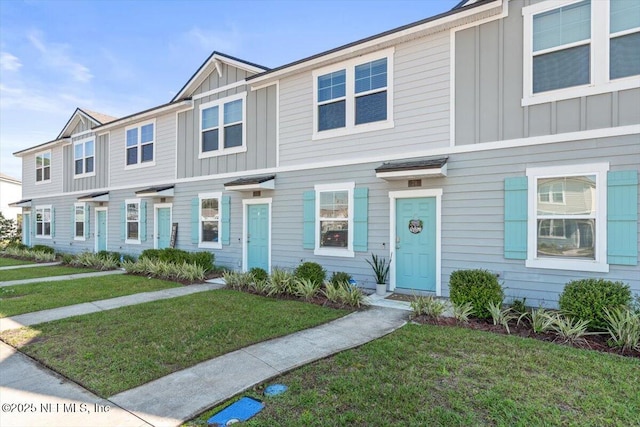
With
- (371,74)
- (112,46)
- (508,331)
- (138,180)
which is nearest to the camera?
(508,331)

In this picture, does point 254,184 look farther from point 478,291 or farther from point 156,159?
point 478,291

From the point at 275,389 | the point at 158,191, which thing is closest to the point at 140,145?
the point at 158,191

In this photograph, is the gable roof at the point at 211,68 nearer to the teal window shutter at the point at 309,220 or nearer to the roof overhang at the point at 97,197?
the teal window shutter at the point at 309,220

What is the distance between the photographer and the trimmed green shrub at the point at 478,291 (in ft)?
18.6

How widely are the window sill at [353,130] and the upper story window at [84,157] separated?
12.7 metres

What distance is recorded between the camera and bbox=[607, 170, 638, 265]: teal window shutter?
5.55m

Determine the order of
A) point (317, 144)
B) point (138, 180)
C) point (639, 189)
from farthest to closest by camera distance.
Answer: point (138, 180)
point (317, 144)
point (639, 189)

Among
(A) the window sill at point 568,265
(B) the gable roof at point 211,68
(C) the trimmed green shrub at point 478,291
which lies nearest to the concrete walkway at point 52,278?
(B) the gable roof at point 211,68

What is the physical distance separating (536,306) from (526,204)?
1.91 m

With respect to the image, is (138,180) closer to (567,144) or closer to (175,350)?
(175,350)

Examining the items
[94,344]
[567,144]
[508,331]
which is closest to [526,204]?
[567,144]

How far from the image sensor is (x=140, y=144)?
14.0 metres

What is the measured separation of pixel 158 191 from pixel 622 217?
1293 centimetres

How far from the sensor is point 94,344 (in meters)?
4.66
